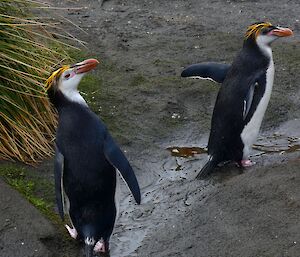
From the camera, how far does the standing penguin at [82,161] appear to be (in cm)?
402

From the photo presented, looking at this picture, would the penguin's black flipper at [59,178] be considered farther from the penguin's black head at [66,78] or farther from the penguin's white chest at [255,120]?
the penguin's white chest at [255,120]

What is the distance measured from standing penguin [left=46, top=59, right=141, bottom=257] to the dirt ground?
217 mm

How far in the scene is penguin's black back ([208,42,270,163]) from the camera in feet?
16.5

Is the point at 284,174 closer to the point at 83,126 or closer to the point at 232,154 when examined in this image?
the point at 232,154

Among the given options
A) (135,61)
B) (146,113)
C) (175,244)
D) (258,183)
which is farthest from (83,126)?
(135,61)

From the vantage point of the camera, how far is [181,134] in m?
5.71

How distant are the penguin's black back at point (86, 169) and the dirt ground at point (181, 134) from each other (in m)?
0.24

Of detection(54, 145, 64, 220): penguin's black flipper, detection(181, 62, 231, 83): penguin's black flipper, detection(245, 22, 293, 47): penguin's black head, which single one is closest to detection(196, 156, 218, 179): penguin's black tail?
detection(181, 62, 231, 83): penguin's black flipper

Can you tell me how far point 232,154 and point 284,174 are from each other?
0.67 m

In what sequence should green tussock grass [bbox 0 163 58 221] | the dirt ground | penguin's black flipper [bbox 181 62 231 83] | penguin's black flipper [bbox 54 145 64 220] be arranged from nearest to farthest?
penguin's black flipper [bbox 54 145 64 220] < the dirt ground < green tussock grass [bbox 0 163 58 221] < penguin's black flipper [bbox 181 62 231 83]

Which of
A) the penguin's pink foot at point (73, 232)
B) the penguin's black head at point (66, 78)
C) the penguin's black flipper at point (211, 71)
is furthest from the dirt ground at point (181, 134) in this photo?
the penguin's black head at point (66, 78)

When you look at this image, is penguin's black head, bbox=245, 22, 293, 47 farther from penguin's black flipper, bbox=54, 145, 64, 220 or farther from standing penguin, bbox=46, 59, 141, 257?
penguin's black flipper, bbox=54, 145, 64, 220

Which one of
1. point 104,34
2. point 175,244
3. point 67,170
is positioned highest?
point 67,170

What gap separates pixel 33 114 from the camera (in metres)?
5.36
